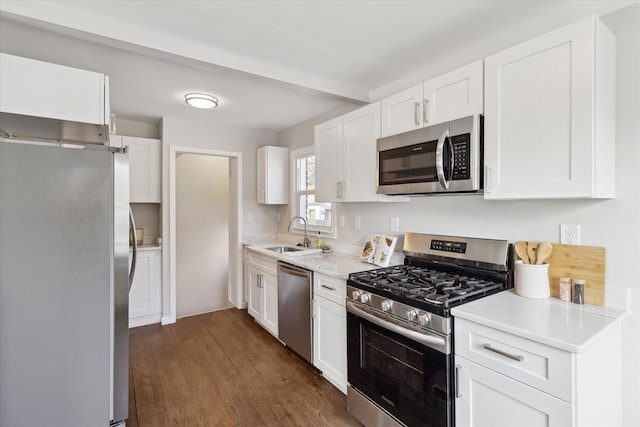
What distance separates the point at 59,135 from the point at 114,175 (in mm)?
848

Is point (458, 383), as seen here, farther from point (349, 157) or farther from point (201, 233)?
point (201, 233)

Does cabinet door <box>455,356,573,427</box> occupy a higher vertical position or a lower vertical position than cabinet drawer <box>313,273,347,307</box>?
lower

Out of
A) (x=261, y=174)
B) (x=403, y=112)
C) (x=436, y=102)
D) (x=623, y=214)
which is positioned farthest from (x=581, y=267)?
(x=261, y=174)

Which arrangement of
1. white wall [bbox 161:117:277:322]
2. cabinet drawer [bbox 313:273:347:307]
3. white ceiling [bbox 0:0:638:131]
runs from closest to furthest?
white ceiling [bbox 0:0:638:131] → cabinet drawer [bbox 313:273:347:307] → white wall [bbox 161:117:277:322]

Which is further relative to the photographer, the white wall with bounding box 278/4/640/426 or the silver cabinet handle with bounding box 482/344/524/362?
the white wall with bounding box 278/4/640/426

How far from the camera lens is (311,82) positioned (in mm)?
2596

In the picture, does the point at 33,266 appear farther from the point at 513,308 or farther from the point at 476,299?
the point at 513,308

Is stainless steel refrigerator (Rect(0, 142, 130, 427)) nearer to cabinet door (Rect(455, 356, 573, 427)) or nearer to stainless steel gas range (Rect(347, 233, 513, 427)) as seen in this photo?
stainless steel gas range (Rect(347, 233, 513, 427))

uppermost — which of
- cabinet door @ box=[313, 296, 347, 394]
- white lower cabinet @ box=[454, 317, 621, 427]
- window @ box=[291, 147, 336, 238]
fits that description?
window @ box=[291, 147, 336, 238]

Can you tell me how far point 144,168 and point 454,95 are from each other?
3310 mm

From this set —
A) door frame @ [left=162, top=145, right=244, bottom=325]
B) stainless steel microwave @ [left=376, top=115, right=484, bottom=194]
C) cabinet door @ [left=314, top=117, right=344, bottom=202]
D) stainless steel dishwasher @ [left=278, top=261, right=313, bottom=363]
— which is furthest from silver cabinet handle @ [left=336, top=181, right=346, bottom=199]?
door frame @ [left=162, top=145, right=244, bottom=325]

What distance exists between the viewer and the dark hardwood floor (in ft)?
6.72

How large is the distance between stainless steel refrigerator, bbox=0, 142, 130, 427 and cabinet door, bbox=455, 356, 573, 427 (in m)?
1.71

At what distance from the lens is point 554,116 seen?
143 centimetres
